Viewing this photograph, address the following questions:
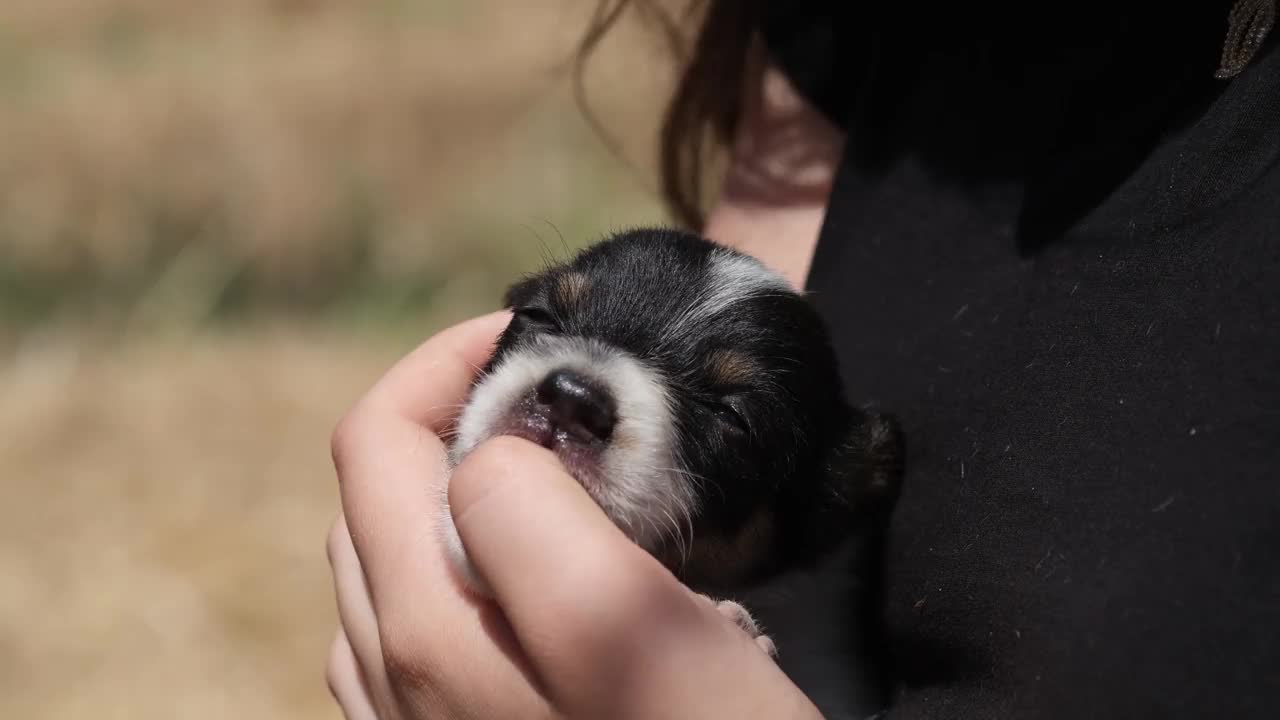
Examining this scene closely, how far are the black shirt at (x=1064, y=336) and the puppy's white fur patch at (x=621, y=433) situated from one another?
270 millimetres

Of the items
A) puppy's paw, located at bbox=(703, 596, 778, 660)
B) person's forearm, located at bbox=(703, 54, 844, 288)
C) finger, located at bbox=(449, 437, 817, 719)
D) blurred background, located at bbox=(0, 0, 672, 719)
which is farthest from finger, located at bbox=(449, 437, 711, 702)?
blurred background, located at bbox=(0, 0, 672, 719)

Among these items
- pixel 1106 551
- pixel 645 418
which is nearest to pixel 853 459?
pixel 645 418

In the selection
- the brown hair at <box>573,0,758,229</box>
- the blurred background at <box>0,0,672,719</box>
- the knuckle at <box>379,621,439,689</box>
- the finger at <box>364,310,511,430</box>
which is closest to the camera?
the knuckle at <box>379,621,439,689</box>

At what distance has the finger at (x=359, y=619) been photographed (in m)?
1.10

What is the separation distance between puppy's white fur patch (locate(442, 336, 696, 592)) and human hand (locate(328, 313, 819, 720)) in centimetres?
5

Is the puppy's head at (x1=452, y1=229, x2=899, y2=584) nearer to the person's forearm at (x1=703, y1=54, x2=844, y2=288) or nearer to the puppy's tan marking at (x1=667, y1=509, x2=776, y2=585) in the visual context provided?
the puppy's tan marking at (x1=667, y1=509, x2=776, y2=585)

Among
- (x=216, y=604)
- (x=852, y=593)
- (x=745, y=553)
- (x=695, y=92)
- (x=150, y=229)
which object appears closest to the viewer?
(x=745, y=553)

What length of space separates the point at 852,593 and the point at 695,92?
883 millimetres

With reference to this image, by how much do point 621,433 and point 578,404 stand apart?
0.05 metres

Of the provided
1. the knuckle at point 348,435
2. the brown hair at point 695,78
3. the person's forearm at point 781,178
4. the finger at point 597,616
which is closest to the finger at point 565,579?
the finger at point 597,616

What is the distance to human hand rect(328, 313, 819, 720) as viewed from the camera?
82 cm

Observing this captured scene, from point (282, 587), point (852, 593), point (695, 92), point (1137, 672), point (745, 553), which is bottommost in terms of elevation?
point (282, 587)

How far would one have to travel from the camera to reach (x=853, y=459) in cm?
125

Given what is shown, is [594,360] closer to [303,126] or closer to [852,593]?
[852,593]
